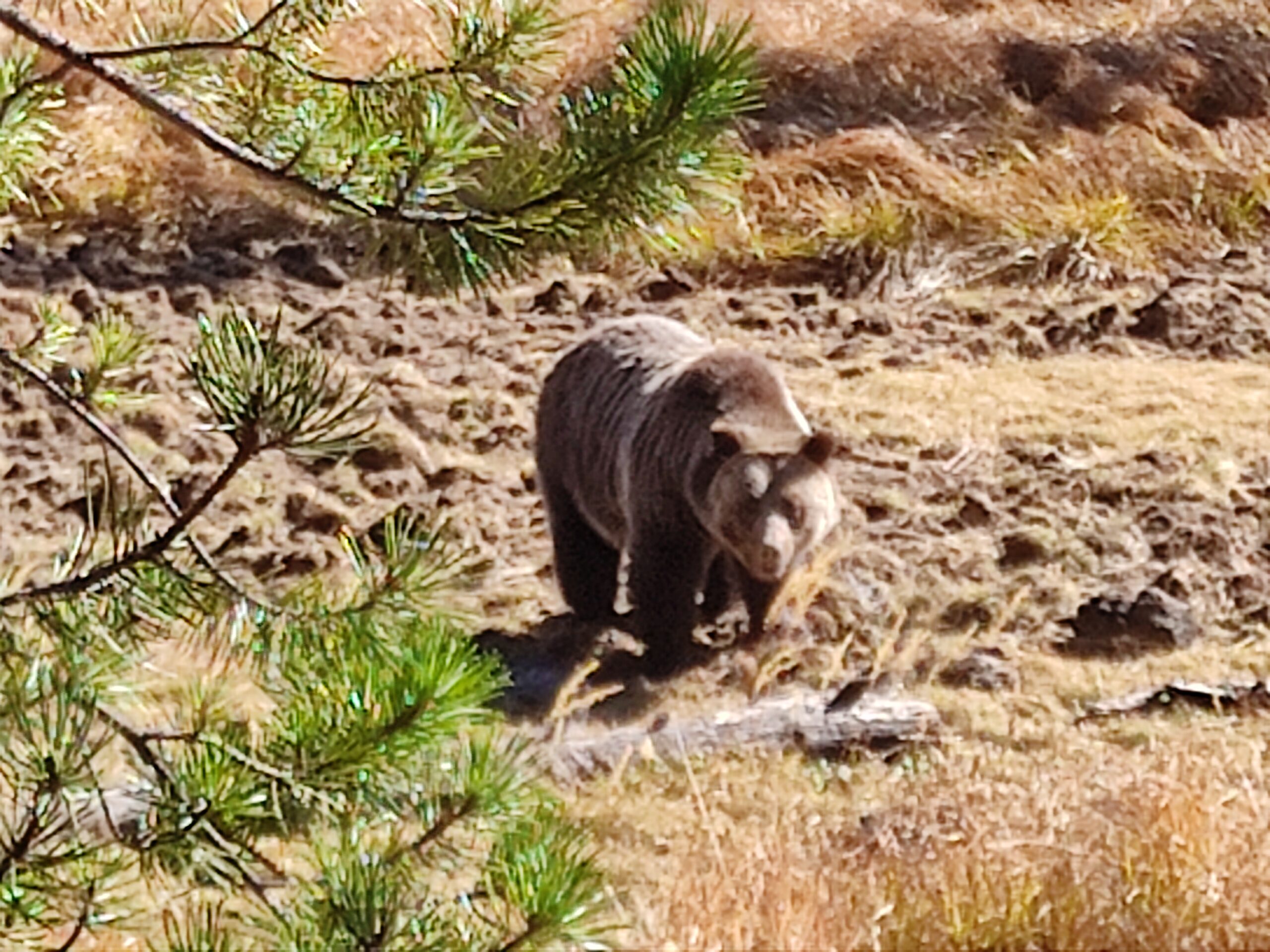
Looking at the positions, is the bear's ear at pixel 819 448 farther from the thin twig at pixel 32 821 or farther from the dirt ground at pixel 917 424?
the thin twig at pixel 32 821

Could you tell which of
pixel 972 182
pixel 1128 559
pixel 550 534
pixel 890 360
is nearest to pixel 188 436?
pixel 550 534

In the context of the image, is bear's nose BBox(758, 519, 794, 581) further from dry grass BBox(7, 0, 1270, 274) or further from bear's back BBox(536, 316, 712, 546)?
dry grass BBox(7, 0, 1270, 274)

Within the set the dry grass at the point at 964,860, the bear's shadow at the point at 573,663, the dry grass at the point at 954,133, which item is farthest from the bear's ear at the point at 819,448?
the dry grass at the point at 954,133

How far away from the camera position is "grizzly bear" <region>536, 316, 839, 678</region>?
4.60 m

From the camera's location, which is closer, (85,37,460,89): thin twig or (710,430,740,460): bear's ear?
(85,37,460,89): thin twig

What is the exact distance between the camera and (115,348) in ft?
8.06

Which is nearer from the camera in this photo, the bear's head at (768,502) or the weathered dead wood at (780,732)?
the weathered dead wood at (780,732)

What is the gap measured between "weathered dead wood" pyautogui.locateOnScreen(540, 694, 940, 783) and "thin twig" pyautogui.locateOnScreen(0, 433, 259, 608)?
5.92ft

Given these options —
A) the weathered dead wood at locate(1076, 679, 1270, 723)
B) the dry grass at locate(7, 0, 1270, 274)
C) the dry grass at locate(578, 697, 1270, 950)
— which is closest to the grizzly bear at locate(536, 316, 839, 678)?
the weathered dead wood at locate(1076, 679, 1270, 723)

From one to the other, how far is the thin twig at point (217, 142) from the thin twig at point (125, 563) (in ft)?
0.93

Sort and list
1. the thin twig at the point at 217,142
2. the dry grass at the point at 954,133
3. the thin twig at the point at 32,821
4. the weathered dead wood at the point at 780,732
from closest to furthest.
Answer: the thin twig at the point at 32,821, the thin twig at the point at 217,142, the weathered dead wood at the point at 780,732, the dry grass at the point at 954,133

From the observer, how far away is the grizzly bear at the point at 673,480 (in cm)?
460

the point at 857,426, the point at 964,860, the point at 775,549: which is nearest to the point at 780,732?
the point at 775,549

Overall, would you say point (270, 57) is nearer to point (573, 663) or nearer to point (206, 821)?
point (206, 821)
